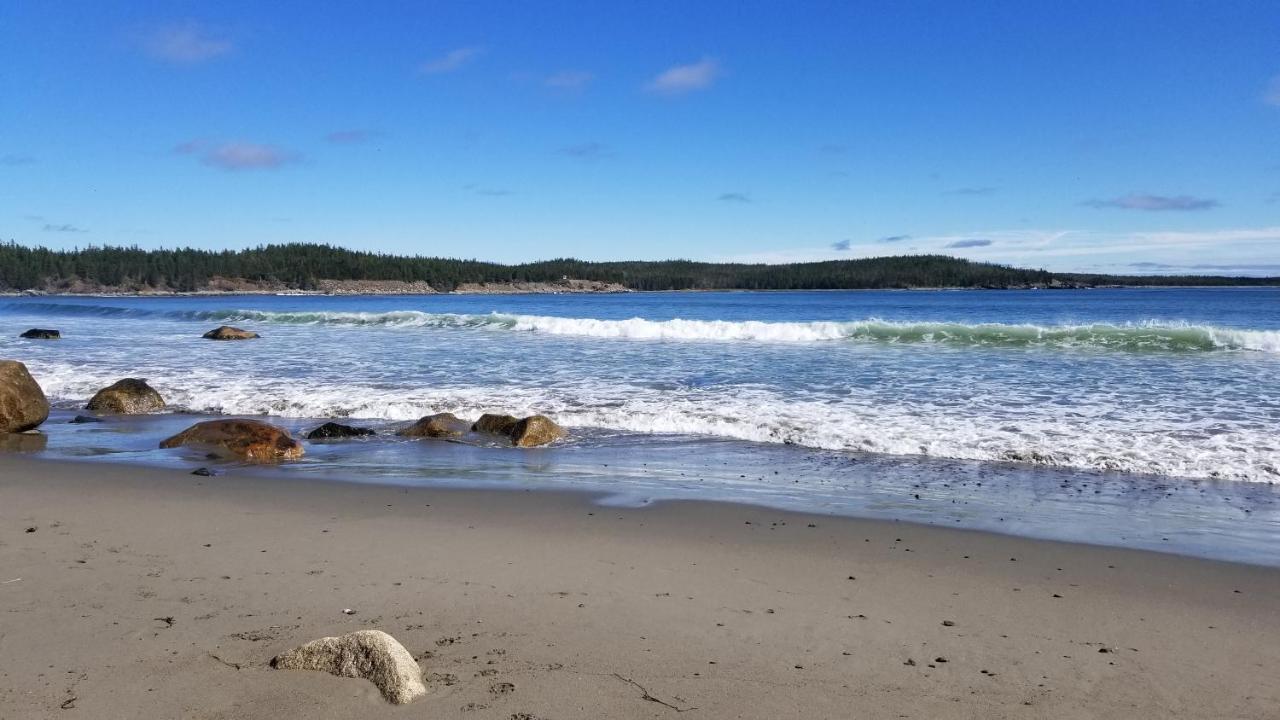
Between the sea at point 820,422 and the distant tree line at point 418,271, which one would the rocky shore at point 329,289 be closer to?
the distant tree line at point 418,271

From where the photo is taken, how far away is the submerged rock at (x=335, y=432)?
10.4m

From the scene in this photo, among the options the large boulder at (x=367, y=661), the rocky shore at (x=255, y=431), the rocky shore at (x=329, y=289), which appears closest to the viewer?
the large boulder at (x=367, y=661)

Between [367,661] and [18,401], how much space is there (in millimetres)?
9975

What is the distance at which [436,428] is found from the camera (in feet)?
34.4

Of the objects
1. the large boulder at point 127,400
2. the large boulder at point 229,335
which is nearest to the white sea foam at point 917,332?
the large boulder at point 229,335

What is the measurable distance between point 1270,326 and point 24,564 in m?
49.4

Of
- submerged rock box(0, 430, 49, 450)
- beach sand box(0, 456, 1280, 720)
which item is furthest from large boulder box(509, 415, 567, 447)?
submerged rock box(0, 430, 49, 450)

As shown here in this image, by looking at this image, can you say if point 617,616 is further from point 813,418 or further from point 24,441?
point 24,441

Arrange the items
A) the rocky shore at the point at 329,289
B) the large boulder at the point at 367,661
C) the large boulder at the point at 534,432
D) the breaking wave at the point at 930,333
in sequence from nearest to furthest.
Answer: the large boulder at the point at 367,661, the large boulder at the point at 534,432, the breaking wave at the point at 930,333, the rocky shore at the point at 329,289

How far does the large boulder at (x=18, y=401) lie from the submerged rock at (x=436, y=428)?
189 inches

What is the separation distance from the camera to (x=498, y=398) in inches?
521

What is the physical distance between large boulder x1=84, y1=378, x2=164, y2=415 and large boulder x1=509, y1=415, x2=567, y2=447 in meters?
6.49

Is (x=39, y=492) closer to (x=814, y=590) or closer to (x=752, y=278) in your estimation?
(x=814, y=590)

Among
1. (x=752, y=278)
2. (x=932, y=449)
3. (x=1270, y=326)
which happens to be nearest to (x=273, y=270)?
(x=752, y=278)
